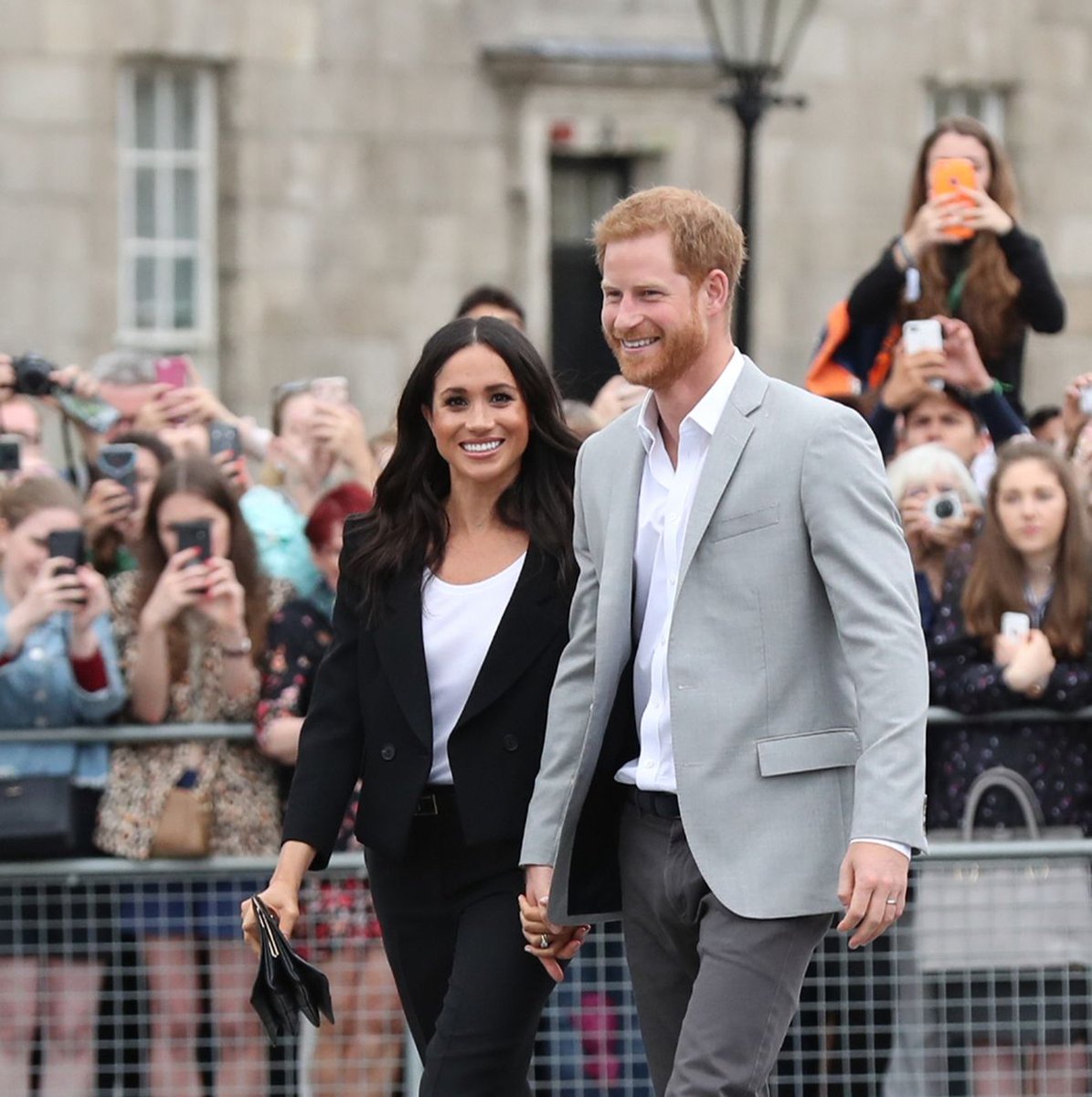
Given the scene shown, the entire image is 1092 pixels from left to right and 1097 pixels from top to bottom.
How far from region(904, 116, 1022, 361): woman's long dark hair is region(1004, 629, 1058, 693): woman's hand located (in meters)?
1.54

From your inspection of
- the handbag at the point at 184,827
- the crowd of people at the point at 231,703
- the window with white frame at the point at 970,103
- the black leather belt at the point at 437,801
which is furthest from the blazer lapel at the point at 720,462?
the window with white frame at the point at 970,103

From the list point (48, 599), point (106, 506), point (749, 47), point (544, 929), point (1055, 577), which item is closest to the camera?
point (544, 929)

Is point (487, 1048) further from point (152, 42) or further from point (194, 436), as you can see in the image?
point (152, 42)

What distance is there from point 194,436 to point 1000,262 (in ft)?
8.85

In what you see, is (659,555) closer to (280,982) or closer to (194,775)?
(280,982)

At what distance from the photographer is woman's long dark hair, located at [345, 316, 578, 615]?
17.4ft

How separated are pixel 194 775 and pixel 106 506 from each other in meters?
1.04

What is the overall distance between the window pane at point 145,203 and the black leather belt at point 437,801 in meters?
13.0

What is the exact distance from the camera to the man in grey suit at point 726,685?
4.55 m

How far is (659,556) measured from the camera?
4.88 m

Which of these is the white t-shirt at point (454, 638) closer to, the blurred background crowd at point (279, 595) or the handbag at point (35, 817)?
the blurred background crowd at point (279, 595)

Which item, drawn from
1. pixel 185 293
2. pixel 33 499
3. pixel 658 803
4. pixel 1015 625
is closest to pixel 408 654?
pixel 658 803

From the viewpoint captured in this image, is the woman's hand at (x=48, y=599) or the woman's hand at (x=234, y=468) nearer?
the woman's hand at (x=48, y=599)

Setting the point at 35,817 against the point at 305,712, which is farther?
the point at 305,712
